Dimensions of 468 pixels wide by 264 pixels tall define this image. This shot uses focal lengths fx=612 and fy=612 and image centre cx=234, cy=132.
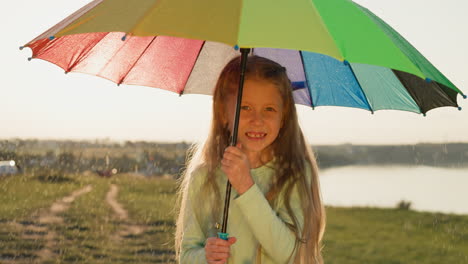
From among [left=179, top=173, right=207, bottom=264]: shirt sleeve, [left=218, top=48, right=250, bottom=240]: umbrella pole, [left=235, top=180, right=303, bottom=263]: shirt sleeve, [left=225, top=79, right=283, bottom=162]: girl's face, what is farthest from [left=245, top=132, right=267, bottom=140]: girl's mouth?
[left=179, top=173, right=207, bottom=264]: shirt sleeve

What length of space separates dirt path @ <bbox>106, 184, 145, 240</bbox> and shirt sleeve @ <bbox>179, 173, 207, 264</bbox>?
8945mm

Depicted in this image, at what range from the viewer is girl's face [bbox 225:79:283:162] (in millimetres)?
2998

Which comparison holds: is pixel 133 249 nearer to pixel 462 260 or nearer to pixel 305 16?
pixel 462 260

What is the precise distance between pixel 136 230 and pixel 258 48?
30.8 ft

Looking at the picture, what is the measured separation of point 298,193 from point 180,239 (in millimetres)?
708

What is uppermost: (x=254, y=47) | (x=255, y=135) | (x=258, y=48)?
(x=258, y=48)

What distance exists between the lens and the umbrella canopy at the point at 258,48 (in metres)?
2.35

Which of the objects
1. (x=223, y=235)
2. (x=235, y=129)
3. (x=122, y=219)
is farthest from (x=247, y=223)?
(x=122, y=219)

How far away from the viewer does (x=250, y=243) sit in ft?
9.91

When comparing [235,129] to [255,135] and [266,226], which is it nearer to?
[255,135]

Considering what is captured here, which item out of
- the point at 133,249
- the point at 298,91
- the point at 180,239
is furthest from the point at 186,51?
the point at 133,249

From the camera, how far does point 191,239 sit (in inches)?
119

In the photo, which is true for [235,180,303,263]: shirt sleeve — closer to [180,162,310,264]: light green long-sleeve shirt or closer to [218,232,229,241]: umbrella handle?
[180,162,310,264]: light green long-sleeve shirt

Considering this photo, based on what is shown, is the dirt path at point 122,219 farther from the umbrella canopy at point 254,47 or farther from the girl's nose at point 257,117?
the girl's nose at point 257,117
